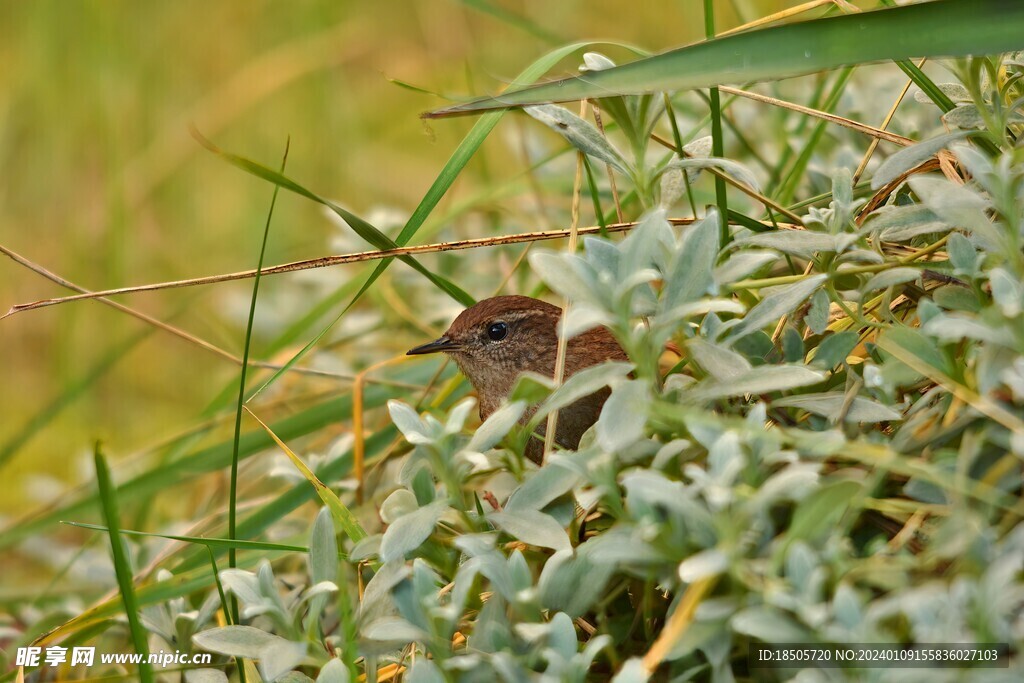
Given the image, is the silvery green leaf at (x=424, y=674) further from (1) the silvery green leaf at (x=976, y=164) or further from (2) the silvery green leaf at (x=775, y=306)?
(1) the silvery green leaf at (x=976, y=164)

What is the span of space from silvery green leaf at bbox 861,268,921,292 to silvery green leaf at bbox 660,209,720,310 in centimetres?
37

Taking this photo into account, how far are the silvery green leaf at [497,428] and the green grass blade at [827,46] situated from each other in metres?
0.60

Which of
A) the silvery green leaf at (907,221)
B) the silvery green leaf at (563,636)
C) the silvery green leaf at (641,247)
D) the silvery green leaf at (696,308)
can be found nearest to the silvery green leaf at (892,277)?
the silvery green leaf at (907,221)

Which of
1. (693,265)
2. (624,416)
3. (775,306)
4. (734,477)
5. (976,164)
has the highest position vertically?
(976,164)

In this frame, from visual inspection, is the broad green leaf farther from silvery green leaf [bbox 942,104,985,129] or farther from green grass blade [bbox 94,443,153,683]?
green grass blade [bbox 94,443,153,683]

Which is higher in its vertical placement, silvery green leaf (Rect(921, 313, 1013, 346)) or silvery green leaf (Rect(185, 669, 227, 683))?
silvery green leaf (Rect(921, 313, 1013, 346))

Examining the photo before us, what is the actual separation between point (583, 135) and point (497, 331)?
1111mm

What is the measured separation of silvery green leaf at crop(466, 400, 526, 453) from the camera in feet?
7.16

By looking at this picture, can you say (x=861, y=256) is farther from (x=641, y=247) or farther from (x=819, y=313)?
(x=641, y=247)

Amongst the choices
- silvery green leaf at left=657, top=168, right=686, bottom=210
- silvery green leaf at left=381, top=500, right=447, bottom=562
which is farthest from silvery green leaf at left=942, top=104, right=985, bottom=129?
silvery green leaf at left=381, top=500, right=447, bottom=562

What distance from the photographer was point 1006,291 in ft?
6.13

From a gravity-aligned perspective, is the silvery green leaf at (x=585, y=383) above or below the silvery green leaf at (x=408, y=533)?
above

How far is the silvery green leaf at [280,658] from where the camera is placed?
2074mm

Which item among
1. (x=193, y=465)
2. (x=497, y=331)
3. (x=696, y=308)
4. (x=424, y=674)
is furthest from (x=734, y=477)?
(x=193, y=465)
